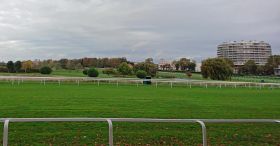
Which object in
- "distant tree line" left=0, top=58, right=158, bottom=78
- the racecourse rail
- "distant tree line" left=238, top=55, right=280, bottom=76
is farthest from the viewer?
"distant tree line" left=238, top=55, right=280, bottom=76

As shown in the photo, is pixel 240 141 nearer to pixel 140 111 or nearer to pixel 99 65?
pixel 140 111

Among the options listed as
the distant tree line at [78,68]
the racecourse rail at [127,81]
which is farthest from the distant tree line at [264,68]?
the racecourse rail at [127,81]

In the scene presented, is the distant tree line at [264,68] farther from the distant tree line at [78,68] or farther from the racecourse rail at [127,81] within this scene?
the racecourse rail at [127,81]

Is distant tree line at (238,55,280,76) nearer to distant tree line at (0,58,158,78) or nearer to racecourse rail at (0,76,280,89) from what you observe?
distant tree line at (0,58,158,78)

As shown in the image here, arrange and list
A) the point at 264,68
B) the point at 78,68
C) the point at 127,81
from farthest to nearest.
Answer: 1. the point at 264,68
2. the point at 78,68
3. the point at 127,81

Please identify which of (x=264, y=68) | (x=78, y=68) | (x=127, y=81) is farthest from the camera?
(x=264, y=68)

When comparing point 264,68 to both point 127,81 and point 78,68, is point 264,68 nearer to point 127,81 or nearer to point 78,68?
point 78,68

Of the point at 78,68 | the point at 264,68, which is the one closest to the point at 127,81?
the point at 78,68

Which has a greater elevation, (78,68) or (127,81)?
(78,68)

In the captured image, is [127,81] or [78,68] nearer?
[127,81]

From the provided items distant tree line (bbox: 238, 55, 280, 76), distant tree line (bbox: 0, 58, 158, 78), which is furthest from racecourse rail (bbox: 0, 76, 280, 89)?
distant tree line (bbox: 238, 55, 280, 76)

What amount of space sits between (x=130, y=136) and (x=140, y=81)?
3467 cm

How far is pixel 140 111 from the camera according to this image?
1484 centimetres

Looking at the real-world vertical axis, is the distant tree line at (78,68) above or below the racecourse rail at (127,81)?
above
